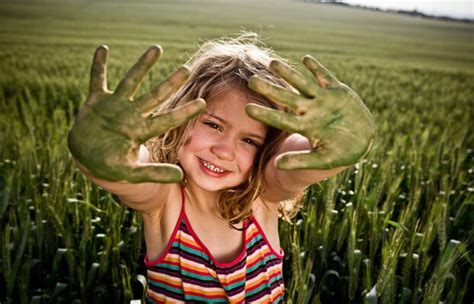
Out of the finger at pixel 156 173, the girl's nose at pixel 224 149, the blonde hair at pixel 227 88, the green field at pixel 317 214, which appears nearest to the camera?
the finger at pixel 156 173

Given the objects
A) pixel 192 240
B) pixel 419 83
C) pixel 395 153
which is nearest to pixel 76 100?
pixel 395 153

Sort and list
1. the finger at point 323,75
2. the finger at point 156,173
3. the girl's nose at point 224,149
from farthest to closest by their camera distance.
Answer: the girl's nose at point 224,149 < the finger at point 323,75 < the finger at point 156,173

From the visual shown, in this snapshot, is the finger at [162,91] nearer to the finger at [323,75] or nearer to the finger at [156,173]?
the finger at [156,173]

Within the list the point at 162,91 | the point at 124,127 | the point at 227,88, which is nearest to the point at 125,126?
the point at 124,127

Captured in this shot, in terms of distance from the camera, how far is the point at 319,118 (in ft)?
3.17

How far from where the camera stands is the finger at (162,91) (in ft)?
2.94

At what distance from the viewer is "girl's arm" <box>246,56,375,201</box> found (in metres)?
0.93

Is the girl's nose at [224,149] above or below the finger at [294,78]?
below

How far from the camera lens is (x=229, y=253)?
1.46m

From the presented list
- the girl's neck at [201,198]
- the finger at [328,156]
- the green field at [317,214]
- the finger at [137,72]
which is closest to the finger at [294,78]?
the finger at [328,156]

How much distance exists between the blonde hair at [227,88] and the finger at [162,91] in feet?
1.42

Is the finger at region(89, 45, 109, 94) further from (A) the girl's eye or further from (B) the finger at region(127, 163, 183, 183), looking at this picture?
→ (A) the girl's eye

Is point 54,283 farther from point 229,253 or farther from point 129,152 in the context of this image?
point 129,152

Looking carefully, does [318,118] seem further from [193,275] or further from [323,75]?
[193,275]
